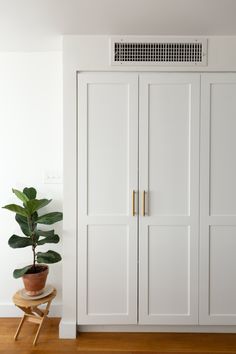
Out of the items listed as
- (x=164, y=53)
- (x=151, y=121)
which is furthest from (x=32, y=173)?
(x=164, y=53)

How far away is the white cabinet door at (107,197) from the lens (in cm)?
217

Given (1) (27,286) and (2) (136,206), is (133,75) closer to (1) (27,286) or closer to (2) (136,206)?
(2) (136,206)

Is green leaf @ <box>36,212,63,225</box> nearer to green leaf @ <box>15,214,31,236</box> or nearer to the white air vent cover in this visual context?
green leaf @ <box>15,214,31,236</box>

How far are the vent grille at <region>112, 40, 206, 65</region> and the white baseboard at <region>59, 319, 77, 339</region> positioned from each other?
216cm

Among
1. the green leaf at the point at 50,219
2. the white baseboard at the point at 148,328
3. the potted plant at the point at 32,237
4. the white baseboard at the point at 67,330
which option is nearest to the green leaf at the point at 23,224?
the potted plant at the point at 32,237

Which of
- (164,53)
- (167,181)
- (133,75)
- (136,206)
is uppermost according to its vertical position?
(164,53)

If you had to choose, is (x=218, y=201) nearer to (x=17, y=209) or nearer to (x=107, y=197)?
(x=107, y=197)

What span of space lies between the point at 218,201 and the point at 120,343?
4.53 ft

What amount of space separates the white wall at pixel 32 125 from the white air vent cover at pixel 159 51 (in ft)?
2.26

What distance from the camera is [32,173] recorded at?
2551mm

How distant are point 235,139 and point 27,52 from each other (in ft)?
6.65

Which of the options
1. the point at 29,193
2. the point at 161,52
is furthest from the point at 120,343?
the point at 161,52

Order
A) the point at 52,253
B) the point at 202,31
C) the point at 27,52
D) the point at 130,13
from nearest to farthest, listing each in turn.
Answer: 1. the point at 130,13
2. the point at 202,31
3. the point at 52,253
4. the point at 27,52

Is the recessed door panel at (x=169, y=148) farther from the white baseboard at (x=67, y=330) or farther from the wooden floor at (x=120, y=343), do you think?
the white baseboard at (x=67, y=330)
